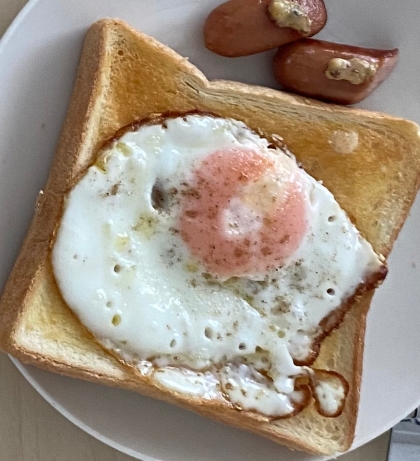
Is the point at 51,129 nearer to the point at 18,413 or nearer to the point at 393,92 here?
the point at 18,413

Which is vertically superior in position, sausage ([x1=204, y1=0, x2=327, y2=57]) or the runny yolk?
→ sausage ([x1=204, y1=0, x2=327, y2=57])

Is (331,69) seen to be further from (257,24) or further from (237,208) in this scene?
(237,208)

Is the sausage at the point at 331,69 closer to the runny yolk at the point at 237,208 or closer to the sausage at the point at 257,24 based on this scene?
the sausage at the point at 257,24

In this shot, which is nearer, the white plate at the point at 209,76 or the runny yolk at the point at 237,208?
the runny yolk at the point at 237,208

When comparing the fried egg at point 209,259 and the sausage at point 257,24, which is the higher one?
the sausage at point 257,24

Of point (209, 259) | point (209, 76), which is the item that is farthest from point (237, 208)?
point (209, 76)

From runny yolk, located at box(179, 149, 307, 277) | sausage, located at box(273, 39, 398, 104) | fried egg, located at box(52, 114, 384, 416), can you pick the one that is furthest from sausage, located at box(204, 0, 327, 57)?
runny yolk, located at box(179, 149, 307, 277)

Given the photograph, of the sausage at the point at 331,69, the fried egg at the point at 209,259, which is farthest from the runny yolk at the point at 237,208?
the sausage at the point at 331,69

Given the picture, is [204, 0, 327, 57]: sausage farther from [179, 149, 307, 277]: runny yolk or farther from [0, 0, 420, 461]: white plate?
[179, 149, 307, 277]: runny yolk
